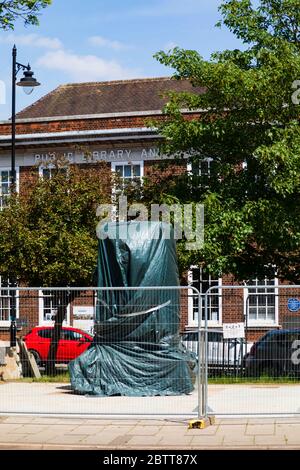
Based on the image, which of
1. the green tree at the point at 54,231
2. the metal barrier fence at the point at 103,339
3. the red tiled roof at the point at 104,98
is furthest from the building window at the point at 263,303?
the red tiled roof at the point at 104,98

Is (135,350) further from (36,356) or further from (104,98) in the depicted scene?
(104,98)

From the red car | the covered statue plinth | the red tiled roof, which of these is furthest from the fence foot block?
the red tiled roof

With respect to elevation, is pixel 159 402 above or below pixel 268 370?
below

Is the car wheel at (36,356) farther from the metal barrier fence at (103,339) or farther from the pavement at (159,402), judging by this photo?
the pavement at (159,402)

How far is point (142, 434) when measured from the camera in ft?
39.8

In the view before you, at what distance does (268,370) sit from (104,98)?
2940 centimetres

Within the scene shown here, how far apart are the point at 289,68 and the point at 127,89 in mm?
21459

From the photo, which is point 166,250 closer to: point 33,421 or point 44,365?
point 44,365

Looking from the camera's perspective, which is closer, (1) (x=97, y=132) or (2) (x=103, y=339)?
(2) (x=103, y=339)

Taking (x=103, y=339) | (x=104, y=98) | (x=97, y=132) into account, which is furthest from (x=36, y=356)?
(x=104, y=98)

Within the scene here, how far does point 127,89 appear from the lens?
→ 42000 millimetres

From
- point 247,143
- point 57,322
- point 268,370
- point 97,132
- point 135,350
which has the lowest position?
point 268,370

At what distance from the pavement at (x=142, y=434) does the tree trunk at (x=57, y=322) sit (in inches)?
77.1

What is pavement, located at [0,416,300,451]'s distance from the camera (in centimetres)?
1126
